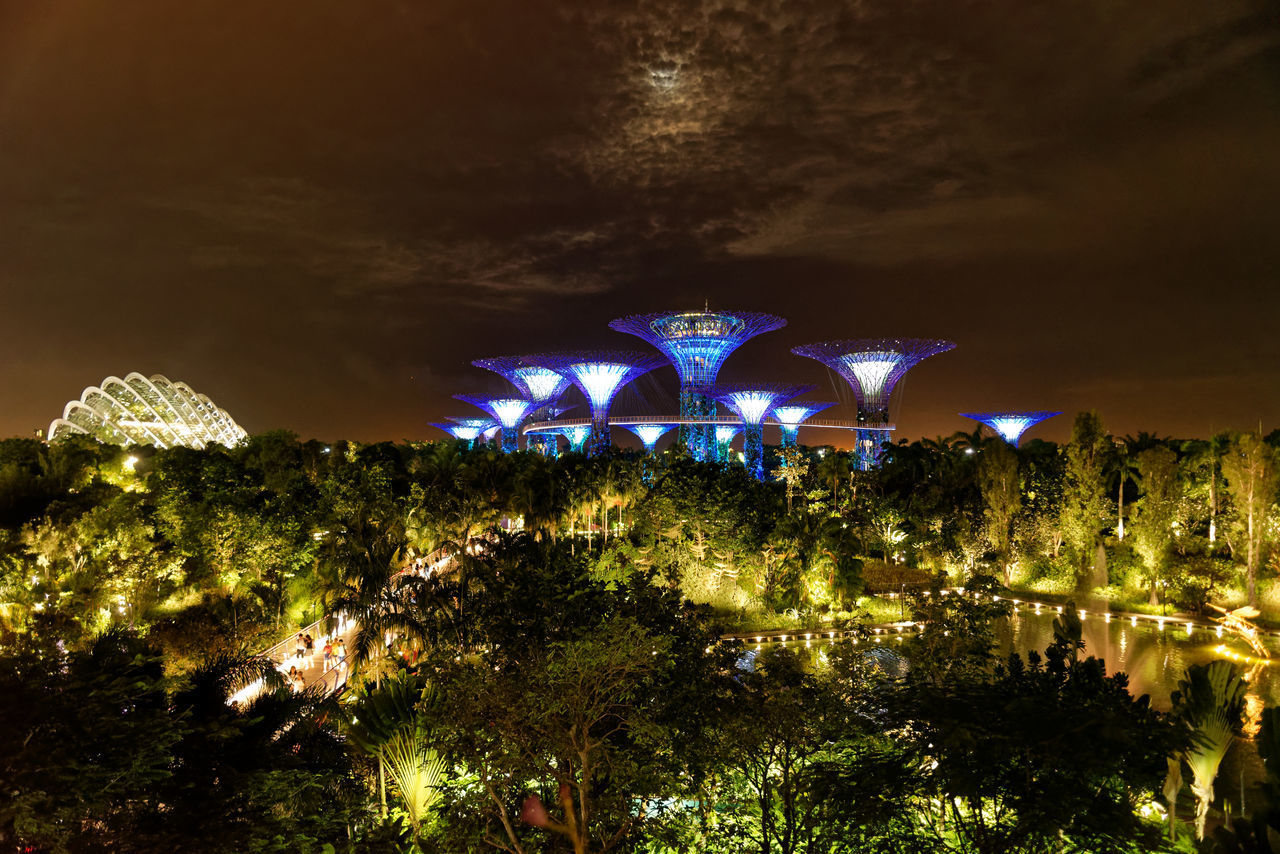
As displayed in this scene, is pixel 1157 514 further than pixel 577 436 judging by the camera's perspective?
No

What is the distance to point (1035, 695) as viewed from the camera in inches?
324

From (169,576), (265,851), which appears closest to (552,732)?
(265,851)

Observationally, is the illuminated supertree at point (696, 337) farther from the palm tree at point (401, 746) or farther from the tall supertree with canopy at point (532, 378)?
the palm tree at point (401, 746)

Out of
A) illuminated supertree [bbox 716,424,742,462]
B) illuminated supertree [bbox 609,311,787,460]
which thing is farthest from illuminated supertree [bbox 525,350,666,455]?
illuminated supertree [bbox 716,424,742,462]

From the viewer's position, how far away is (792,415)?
229 feet

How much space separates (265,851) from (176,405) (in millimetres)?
56075

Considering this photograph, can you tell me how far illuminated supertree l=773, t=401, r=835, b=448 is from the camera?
2709 inches

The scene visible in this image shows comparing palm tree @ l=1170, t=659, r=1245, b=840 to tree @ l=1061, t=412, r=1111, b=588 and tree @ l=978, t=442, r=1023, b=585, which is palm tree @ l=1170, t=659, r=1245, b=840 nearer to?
tree @ l=978, t=442, r=1023, b=585

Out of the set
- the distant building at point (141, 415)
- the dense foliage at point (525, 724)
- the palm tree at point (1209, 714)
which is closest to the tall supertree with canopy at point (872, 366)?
the dense foliage at point (525, 724)

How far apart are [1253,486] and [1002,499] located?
7.87 m

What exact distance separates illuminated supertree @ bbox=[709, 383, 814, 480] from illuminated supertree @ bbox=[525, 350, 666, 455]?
20.1ft

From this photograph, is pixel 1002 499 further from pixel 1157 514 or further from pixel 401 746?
pixel 401 746

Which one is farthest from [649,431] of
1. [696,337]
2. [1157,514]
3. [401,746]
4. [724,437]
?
[401,746]

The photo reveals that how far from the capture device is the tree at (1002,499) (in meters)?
30.0
